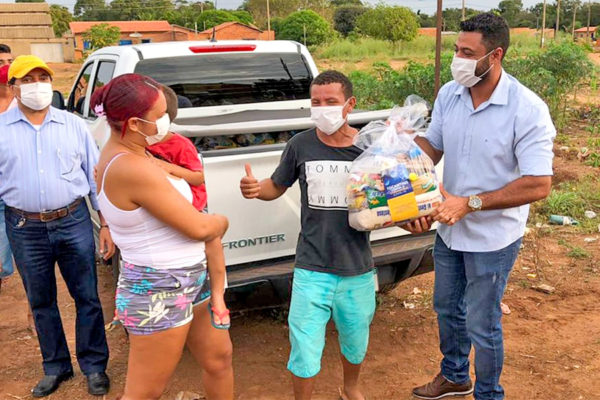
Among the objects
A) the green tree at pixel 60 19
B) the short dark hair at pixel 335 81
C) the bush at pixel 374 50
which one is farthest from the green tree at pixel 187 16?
the short dark hair at pixel 335 81

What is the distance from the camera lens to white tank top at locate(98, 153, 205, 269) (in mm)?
2225

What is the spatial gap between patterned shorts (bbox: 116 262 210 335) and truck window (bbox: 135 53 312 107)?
2.63m

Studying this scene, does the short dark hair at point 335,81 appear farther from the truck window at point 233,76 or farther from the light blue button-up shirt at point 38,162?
the truck window at point 233,76

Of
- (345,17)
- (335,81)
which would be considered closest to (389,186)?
(335,81)

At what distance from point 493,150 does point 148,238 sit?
157cm

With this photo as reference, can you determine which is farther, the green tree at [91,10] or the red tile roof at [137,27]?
the green tree at [91,10]

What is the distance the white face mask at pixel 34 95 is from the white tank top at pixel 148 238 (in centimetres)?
127

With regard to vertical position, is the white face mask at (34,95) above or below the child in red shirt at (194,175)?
above

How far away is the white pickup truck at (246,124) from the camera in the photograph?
333cm

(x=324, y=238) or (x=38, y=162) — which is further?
(x=38, y=162)

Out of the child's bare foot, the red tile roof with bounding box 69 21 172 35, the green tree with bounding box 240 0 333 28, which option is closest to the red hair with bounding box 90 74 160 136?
the child's bare foot

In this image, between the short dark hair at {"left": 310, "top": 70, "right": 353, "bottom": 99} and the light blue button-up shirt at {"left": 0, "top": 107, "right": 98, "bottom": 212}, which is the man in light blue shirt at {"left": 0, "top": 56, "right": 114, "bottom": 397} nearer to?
the light blue button-up shirt at {"left": 0, "top": 107, "right": 98, "bottom": 212}

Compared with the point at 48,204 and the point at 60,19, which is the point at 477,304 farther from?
the point at 60,19

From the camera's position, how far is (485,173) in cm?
283
